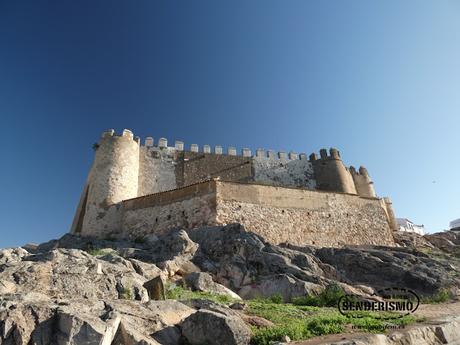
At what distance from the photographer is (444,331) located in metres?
7.14

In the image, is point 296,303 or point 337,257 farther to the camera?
point 337,257

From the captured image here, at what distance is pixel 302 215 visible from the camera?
2253 cm

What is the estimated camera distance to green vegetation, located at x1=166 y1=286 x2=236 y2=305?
371 inches

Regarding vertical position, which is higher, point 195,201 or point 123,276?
point 195,201

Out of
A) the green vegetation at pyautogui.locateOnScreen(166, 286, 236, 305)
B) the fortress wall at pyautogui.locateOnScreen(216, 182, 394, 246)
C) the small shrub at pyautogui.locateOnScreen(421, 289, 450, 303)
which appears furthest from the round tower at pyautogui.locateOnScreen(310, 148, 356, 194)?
the green vegetation at pyautogui.locateOnScreen(166, 286, 236, 305)

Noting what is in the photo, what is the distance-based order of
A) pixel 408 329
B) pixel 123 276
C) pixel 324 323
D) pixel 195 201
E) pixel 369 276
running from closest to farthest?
pixel 408 329 → pixel 324 323 → pixel 123 276 → pixel 369 276 → pixel 195 201

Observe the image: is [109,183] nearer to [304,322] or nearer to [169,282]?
[169,282]

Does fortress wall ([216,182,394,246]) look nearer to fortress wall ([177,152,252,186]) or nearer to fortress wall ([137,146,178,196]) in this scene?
fortress wall ([177,152,252,186])

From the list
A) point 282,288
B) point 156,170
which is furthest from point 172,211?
point 282,288

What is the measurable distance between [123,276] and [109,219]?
15.7 meters

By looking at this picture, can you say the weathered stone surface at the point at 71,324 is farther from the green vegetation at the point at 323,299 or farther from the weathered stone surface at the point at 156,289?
the green vegetation at the point at 323,299

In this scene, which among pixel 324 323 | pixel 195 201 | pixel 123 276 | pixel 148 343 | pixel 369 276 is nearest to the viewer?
pixel 148 343

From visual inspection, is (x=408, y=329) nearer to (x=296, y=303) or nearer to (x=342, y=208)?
(x=296, y=303)

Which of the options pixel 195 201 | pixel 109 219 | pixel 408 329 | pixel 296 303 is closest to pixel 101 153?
pixel 109 219
